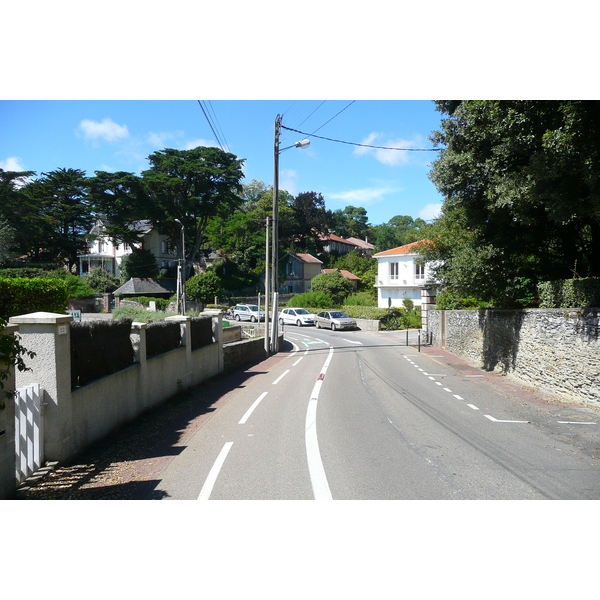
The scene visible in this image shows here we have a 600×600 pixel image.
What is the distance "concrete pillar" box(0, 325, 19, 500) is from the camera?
14.9 ft

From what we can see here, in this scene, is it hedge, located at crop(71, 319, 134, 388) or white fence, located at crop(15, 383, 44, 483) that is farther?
hedge, located at crop(71, 319, 134, 388)

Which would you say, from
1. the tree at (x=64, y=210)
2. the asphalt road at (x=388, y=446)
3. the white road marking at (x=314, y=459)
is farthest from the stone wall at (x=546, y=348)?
the tree at (x=64, y=210)


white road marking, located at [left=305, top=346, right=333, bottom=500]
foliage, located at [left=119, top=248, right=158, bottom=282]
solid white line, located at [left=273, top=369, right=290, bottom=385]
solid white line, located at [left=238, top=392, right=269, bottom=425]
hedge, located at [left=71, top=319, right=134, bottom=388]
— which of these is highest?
foliage, located at [left=119, top=248, right=158, bottom=282]

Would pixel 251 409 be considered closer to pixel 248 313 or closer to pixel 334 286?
pixel 248 313

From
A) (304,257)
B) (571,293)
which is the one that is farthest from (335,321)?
(304,257)

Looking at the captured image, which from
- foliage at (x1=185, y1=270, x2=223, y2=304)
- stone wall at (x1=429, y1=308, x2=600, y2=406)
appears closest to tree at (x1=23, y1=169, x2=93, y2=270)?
foliage at (x1=185, y1=270, x2=223, y2=304)

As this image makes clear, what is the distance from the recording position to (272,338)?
926 inches

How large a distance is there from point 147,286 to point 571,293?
4890cm

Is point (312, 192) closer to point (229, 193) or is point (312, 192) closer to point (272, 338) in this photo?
point (229, 193)

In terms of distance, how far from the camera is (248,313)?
44031 millimetres

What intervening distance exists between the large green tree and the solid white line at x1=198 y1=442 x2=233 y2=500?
25.1ft

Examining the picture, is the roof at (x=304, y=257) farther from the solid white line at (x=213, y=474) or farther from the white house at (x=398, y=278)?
the solid white line at (x=213, y=474)

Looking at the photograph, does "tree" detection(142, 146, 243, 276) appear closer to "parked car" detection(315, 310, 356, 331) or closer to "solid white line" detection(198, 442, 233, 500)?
"parked car" detection(315, 310, 356, 331)

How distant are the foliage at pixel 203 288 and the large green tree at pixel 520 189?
125 ft
